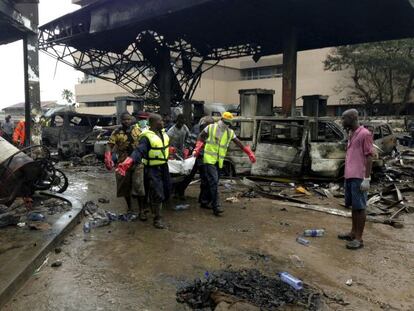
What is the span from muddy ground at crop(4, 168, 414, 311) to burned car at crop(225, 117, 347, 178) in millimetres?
2440

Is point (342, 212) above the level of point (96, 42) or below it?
below

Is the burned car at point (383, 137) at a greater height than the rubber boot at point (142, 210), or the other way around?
the burned car at point (383, 137)

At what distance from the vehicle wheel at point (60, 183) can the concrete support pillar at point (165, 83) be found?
36.5ft

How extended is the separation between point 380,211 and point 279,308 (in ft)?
14.4

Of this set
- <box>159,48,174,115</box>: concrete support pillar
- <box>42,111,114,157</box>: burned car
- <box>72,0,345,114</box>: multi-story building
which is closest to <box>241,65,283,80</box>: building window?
<box>72,0,345,114</box>: multi-story building

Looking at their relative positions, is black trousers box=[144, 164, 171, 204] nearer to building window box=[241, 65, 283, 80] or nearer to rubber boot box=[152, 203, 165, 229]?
rubber boot box=[152, 203, 165, 229]

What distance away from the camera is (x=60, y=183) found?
8492 millimetres

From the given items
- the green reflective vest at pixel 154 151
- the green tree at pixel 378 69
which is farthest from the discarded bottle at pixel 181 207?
the green tree at pixel 378 69

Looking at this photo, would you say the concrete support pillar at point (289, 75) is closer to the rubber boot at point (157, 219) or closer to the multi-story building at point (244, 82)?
the rubber boot at point (157, 219)

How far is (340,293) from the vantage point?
385 centimetres

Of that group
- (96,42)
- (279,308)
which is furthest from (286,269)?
(96,42)

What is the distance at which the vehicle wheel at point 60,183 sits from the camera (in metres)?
7.91

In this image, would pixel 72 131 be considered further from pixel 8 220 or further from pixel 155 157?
pixel 155 157

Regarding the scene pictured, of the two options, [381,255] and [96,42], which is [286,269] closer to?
[381,255]
